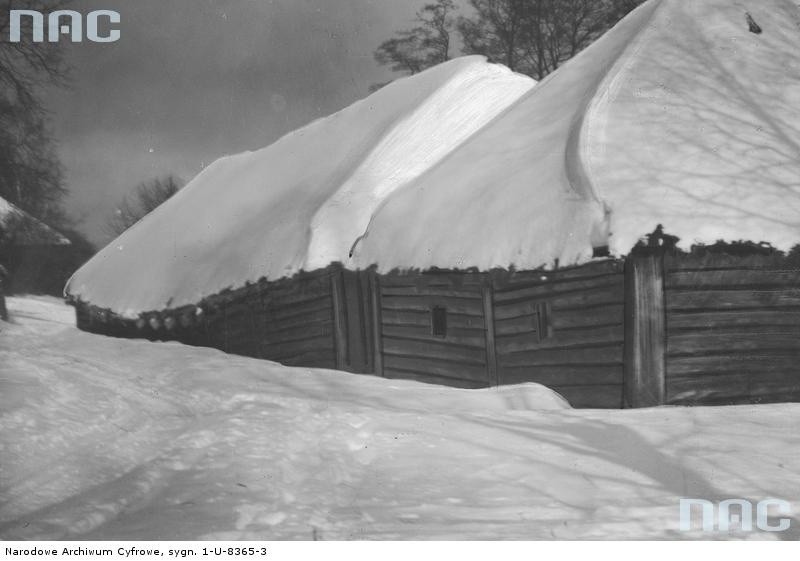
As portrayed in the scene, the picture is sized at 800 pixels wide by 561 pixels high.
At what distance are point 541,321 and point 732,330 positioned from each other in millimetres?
1904

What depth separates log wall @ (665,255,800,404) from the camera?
6867mm

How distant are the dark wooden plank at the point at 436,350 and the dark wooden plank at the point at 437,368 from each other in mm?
50

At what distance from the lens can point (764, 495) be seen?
419cm

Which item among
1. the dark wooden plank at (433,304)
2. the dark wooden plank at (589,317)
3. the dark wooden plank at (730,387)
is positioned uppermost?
the dark wooden plank at (433,304)

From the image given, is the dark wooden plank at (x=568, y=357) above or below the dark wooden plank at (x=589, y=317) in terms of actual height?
below

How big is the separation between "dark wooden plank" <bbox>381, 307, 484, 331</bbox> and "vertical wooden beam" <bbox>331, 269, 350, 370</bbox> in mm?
641

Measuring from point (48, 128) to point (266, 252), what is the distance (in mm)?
4848

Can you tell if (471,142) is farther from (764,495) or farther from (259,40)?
(764,495)

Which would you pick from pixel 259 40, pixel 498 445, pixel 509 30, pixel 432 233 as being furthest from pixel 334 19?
pixel 509 30

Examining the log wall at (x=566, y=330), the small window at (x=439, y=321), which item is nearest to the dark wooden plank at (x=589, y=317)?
the log wall at (x=566, y=330)

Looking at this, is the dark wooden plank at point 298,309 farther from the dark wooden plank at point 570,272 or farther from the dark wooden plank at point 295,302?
the dark wooden plank at point 570,272

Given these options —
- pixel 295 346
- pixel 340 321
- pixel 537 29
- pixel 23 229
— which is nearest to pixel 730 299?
pixel 340 321

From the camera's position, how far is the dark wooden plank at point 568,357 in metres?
7.30
